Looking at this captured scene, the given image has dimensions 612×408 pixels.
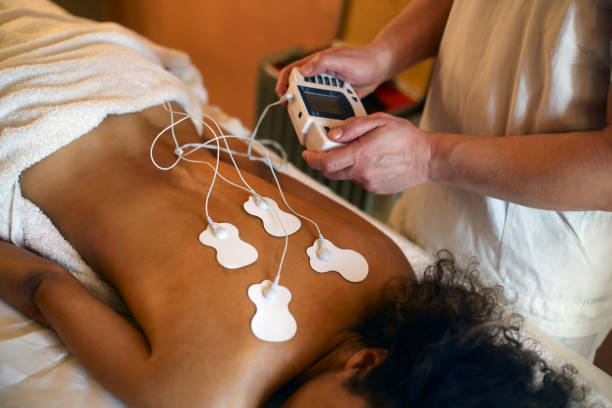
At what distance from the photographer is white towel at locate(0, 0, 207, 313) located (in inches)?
36.4

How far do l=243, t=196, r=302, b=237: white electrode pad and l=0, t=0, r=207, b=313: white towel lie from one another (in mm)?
341

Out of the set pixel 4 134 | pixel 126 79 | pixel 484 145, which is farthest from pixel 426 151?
pixel 4 134

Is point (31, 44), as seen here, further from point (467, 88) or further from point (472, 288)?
point (472, 288)

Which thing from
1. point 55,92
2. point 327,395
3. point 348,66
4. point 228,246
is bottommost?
point 327,395

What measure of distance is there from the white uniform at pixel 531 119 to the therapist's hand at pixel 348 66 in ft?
0.47

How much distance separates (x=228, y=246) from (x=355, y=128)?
12.6 inches

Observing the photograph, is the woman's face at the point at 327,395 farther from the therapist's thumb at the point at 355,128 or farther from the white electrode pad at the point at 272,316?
the therapist's thumb at the point at 355,128

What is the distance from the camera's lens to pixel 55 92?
98 centimetres

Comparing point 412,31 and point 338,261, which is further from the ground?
point 412,31

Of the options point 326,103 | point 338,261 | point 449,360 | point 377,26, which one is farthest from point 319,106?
point 377,26

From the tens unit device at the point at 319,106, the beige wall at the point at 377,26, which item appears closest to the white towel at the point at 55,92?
the tens unit device at the point at 319,106

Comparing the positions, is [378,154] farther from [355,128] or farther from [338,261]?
[338,261]

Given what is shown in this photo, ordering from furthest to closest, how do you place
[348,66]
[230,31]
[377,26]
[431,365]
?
[230,31] < [377,26] < [348,66] < [431,365]

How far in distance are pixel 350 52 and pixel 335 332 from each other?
2.09 feet
